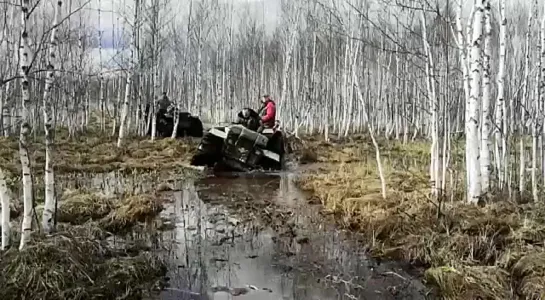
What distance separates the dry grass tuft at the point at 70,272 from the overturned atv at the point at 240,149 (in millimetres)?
9517

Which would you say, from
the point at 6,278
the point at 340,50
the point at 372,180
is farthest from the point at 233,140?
the point at 340,50

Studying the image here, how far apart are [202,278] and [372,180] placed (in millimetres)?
7072

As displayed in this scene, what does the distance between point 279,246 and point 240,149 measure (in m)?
8.39

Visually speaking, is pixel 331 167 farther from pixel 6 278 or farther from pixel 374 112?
pixel 374 112

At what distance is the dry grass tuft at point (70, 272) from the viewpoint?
481 cm

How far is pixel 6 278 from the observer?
4.86m

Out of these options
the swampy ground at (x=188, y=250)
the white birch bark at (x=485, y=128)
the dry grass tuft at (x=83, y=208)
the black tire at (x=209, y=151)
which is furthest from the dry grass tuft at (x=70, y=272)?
the black tire at (x=209, y=151)

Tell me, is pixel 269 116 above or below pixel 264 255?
above

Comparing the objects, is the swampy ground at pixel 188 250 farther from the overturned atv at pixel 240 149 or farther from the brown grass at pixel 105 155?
the overturned atv at pixel 240 149

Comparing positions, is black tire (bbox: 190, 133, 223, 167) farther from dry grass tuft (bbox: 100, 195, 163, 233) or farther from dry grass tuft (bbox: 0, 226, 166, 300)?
dry grass tuft (bbox: 0, 226, 166, 300)

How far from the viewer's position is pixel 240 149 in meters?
15.5

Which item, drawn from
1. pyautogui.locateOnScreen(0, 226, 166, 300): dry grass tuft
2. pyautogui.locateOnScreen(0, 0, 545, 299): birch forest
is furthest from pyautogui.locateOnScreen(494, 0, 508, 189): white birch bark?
pyautogui.locateOnScreen(0, 226, 166, 300): dry grass tuft

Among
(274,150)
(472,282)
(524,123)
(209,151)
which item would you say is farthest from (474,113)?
(209,151)

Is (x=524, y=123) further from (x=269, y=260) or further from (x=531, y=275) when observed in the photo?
(x=269, y=260)
